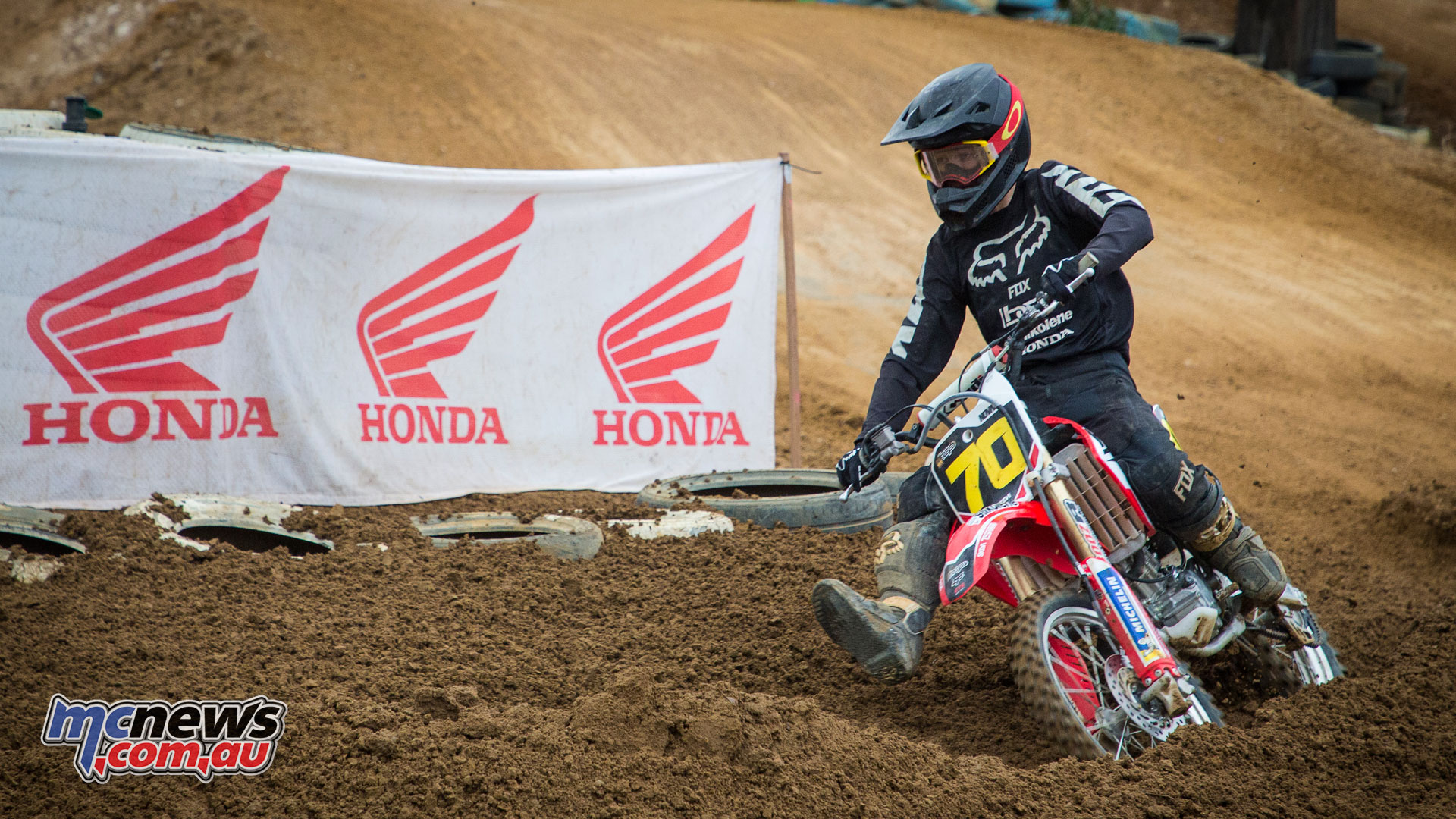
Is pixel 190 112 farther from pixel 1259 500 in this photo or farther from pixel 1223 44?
pixel 1223 44

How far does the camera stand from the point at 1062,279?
3396mm

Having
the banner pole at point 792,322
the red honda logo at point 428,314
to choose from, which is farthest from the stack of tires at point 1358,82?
the red honda logo at point 428,314

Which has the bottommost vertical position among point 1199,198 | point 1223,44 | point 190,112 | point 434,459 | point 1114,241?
point 434,459

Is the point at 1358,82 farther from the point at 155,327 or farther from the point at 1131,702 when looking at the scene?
the point at 155,327

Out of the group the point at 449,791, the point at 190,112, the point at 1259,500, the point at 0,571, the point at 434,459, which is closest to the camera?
the point at 449,791

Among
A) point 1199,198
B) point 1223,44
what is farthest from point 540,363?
point 1223,44

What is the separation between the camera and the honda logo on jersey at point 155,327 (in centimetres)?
531

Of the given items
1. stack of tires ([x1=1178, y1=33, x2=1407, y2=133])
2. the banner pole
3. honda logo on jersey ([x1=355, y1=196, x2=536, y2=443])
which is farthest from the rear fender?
stack of tires ([x1=1178, y1=33, x2=1407, y2=133])

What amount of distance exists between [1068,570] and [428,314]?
385cm

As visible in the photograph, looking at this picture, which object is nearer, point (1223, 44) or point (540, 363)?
point (540, 363)

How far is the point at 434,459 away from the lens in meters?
6.00

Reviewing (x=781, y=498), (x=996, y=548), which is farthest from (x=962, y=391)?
(x=781, y=498)

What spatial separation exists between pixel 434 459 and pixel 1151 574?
12.7ft

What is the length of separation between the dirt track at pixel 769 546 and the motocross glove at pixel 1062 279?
1.38 meters
